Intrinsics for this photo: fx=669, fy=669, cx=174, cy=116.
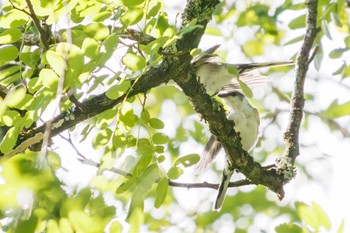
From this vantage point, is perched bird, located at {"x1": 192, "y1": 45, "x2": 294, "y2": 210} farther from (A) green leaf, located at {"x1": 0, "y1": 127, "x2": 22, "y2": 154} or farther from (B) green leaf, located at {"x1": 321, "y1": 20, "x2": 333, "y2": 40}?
(A) green leaf, located at {"x1": 0, "y1": 127, "x2": 22, "y2": 154}

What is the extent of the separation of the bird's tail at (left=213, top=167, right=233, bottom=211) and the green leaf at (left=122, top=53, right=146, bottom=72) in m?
1.11

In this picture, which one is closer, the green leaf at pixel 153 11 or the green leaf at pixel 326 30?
the green leaf at pixel 153 11

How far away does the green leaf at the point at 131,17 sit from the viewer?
2230 mm

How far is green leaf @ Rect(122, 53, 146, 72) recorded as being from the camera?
217cm

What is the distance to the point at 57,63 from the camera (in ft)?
6.52

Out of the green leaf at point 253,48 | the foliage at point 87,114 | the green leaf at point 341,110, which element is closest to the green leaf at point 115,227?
the foliage at point 87,114

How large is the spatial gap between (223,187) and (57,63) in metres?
1.69

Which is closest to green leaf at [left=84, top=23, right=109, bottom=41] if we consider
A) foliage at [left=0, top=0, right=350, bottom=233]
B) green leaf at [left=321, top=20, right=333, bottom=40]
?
foliage at [left=0, top=0, right=350, bottom=233]

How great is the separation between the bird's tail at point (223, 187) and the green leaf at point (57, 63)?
1.35 metres

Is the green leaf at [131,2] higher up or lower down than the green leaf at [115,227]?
higher up

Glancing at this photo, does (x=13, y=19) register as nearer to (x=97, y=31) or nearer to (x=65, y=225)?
(x=97, y=31)

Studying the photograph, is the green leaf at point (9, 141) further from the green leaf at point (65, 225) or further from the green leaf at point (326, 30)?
the green leaf at point (326, 30)

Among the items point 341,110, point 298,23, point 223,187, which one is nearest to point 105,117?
point 341,110

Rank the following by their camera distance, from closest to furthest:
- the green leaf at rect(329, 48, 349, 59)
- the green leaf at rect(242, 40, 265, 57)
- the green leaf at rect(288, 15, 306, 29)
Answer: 1. the green leaf at rect(329, 48, 349, 59)
2. the green leaf at rect(288, 15, 306, 29)
3. the green leaf at rect(242, 40, 265, 57)
